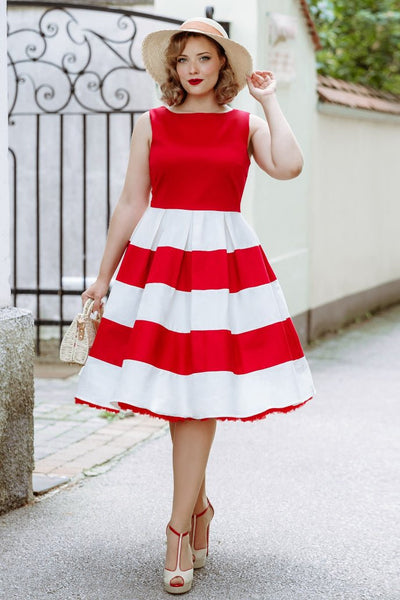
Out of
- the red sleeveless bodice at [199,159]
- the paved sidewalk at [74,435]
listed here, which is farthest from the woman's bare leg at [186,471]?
the paved sidewalk at [74,435]

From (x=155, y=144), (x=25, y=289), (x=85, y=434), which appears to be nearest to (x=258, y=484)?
(x=85, y=434)

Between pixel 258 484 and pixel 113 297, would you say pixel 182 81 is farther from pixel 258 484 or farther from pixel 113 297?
pixel 258 484

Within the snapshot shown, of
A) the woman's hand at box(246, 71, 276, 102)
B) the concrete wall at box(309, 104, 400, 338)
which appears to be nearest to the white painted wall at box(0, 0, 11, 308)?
the woman's hand at box(246, 71, 276, 102)

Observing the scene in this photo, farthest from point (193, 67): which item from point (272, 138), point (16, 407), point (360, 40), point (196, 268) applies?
point (360, 40)

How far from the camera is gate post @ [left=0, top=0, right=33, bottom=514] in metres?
4.30

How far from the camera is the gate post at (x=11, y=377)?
14.1ft

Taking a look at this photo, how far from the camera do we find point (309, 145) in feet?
29.7

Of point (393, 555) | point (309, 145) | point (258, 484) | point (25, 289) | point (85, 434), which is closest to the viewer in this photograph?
→ point (393, 555)

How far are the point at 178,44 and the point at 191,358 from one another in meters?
1.02

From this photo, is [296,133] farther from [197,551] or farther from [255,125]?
[197,551]

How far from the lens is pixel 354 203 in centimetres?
1048

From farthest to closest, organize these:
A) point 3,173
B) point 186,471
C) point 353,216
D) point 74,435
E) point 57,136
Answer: point 353,216 < point 57,136 < point 74,435 < point 3,173 < point 186,471

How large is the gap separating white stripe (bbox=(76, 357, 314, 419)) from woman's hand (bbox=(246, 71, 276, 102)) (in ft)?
2.85

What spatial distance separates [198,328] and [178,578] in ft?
2.60
